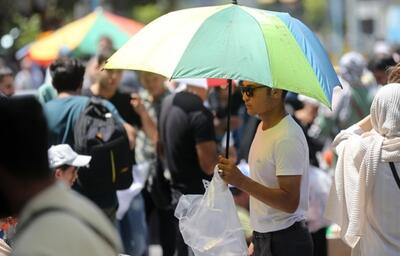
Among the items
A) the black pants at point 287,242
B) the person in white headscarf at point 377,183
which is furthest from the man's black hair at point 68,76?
the person in white headscarf at point 377,183

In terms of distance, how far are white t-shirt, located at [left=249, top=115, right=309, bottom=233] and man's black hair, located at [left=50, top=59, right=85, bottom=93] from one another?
1.94 m

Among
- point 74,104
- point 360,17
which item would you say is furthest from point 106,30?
point 360,17

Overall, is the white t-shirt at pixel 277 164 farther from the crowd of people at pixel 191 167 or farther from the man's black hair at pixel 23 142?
the man's black hair at pixel 23 142

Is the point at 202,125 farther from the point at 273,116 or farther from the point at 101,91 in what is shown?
the point at 273,116

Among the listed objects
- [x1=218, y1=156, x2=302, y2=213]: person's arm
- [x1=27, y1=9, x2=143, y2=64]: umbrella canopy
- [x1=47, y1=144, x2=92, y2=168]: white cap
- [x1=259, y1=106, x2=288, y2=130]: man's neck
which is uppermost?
[x1=259, y1=106, x2=288, y2=130]: man's neck

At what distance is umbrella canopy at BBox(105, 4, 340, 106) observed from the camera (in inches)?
187

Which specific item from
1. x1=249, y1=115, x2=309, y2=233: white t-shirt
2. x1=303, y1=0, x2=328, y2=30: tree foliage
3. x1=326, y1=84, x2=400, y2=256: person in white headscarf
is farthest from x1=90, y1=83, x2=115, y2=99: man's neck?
x1=303, y1=0, x2=328, y2=30: tree foliage

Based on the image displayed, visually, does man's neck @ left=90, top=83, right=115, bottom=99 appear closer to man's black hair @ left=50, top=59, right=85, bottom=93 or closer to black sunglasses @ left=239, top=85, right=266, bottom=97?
man's black hair @ left=50, top=59, right=85, bottom=93

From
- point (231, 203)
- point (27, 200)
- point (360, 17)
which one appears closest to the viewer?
point (27, 200)

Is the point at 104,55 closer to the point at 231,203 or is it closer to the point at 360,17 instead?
the point at 231,203

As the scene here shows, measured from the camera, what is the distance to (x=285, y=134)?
199 inches

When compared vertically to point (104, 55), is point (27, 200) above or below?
above

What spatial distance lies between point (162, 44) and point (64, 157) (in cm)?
102

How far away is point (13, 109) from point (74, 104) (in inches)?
144
